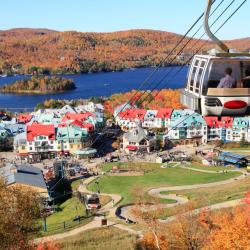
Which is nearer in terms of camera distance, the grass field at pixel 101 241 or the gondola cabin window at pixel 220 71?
the gondola cabin window at pixel 220 71

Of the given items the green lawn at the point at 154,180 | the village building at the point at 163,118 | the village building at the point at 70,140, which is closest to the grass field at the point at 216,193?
the green lawn at the point at 154,180

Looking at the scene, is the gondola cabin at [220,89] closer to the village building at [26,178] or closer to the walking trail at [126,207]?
the walking trail at [126,207]

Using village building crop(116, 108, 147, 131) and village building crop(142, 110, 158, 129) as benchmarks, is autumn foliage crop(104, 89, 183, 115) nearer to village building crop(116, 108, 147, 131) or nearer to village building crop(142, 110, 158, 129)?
village building crop(116, 108, 147, 131)

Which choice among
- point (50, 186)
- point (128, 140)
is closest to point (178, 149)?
point (128, 140)

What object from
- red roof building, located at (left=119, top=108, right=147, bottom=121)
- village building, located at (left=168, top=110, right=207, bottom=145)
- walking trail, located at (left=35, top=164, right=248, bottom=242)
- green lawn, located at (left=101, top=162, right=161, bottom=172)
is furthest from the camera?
red roof building, located at (left=119, top=108, right=147, bottom=121)

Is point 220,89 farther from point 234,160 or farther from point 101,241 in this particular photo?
point 234,160

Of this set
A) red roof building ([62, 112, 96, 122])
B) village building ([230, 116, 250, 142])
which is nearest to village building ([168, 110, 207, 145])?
village building ([230, 116, 250, 142])
